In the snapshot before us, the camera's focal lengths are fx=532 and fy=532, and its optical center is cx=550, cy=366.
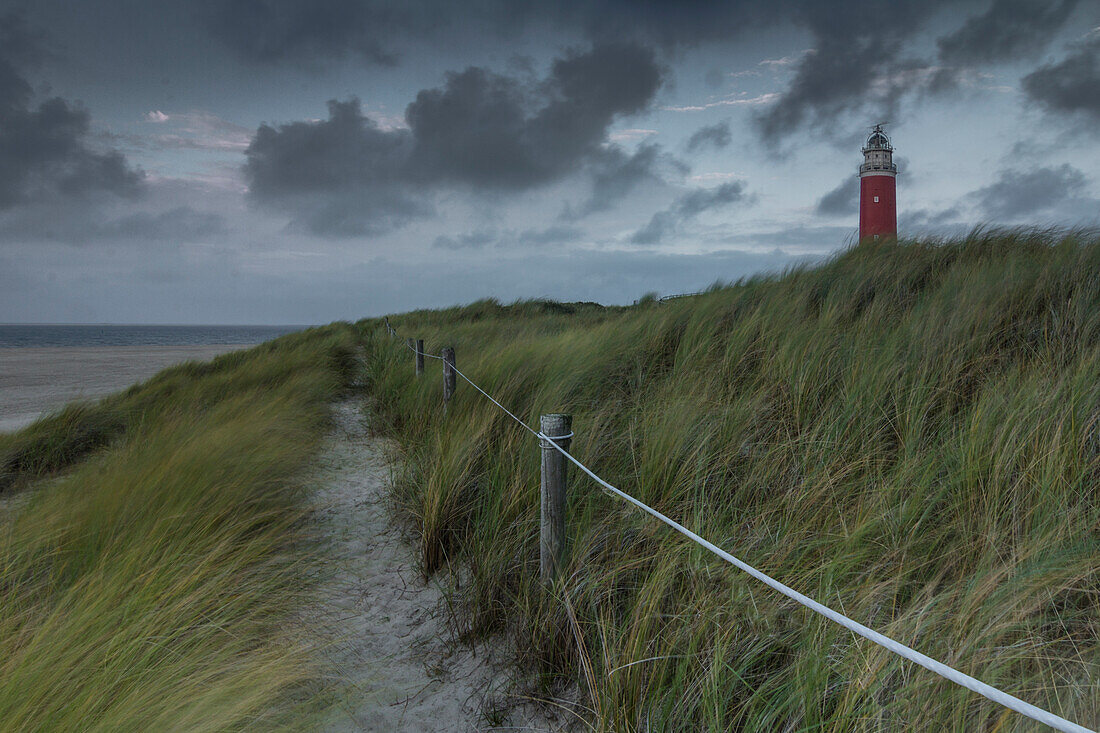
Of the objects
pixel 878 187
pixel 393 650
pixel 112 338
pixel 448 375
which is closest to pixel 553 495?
pixel 393 650

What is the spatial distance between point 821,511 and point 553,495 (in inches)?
39.8

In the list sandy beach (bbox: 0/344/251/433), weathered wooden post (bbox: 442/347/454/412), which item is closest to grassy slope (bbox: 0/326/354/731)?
weathered wooden post (bbox: 442/347/454/412)

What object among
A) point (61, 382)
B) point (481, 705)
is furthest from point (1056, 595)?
point (61, 382)

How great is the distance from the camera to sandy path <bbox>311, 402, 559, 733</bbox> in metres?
1.74

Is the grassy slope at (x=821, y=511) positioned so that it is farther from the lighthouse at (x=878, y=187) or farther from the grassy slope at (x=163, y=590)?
the lighthouse at (x=878, y=187)

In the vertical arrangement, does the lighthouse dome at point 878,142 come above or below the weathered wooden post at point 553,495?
above

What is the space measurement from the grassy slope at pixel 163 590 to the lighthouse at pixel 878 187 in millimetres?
25118

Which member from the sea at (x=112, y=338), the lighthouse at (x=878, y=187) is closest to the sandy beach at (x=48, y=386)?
Answer: the sea at (x=112, y=338)

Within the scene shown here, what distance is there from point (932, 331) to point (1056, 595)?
6.98 feet

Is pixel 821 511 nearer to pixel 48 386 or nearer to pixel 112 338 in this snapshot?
pixel 48 386

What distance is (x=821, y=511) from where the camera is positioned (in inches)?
78.7

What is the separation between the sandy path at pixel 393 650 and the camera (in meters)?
1.74

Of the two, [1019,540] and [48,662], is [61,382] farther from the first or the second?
[1019,540]

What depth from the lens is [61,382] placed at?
1344cm
